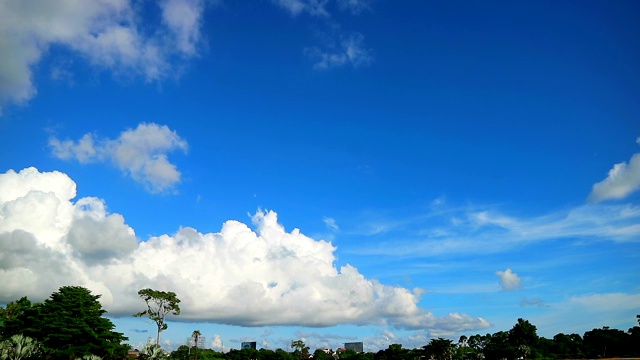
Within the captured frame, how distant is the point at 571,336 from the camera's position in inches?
6619

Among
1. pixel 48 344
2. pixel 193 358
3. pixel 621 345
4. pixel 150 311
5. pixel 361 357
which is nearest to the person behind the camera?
pixel 48 344

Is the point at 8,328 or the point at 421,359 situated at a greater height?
the point at 8,328

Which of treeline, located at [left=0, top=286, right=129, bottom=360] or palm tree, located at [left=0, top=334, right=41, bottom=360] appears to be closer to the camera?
palm tree, located at [left=0, top=334, right=41, bottom=360]

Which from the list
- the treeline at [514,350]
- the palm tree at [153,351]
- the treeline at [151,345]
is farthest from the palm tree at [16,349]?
the treeline at [514,350]

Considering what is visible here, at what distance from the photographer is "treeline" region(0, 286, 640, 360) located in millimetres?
66500

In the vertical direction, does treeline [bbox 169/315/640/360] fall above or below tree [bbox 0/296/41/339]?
below

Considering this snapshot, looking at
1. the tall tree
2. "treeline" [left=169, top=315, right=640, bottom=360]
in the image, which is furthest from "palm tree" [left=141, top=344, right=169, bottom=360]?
the tall tree

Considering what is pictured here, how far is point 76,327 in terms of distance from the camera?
68.7m

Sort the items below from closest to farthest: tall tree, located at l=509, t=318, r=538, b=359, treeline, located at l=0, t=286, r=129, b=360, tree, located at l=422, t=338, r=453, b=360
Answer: treeline, located at l=0, t=286, r=129, b=360 < tree, located at l=422, t=338, r=453, b=360 < tall tree, located at l=509, t=318, r=538, b=359

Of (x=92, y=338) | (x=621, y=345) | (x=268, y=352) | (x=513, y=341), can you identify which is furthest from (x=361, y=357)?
(x=92, y=338)

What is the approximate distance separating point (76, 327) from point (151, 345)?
12.0 m

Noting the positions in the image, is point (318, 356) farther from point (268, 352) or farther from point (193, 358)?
point (193, 358)

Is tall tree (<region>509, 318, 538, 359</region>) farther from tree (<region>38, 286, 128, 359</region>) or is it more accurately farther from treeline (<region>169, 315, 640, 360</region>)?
tree (<region>38, 286, 128, 359</region>)

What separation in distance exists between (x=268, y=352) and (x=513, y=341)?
76.1 m
